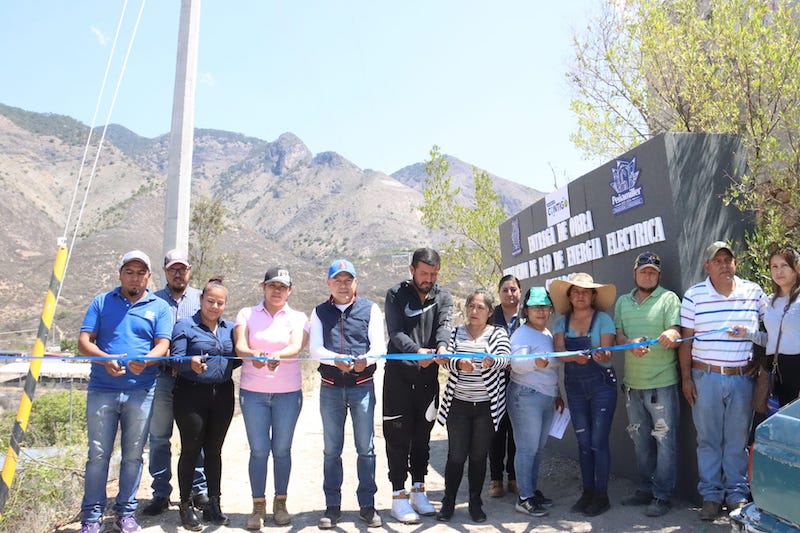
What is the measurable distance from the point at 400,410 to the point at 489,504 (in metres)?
1.36

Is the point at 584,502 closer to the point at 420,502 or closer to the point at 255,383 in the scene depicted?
the point at 420,502

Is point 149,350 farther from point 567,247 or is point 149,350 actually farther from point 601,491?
point 567,247

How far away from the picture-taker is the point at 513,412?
500 cm

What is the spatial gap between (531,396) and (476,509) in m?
1.00

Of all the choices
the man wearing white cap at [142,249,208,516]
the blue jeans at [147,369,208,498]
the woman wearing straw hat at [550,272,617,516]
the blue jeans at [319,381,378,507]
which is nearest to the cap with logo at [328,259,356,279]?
the blue jeans at [319,381,378,507]

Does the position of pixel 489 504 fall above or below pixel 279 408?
below

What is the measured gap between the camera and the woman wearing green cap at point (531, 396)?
16.0 feet

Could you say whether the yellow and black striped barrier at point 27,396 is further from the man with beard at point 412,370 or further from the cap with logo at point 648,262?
the cap with logo at point 648,262

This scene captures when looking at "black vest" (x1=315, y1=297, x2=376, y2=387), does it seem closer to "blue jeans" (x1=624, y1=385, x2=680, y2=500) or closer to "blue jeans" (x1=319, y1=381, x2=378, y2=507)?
"blue jeans" (x1=319, y1=381, x2=378, y2=507)

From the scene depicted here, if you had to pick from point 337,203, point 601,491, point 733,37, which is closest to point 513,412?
point 601,491

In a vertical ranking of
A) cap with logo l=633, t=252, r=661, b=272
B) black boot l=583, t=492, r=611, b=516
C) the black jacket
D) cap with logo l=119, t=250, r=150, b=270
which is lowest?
black boot l=583, t=492, r=611, b=516

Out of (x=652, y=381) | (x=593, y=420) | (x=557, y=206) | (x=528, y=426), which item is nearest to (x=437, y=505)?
(x=528, y=426)

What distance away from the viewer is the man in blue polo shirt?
433cm

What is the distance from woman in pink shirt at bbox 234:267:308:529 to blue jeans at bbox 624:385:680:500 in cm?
268
